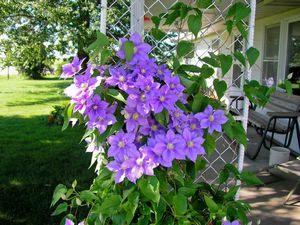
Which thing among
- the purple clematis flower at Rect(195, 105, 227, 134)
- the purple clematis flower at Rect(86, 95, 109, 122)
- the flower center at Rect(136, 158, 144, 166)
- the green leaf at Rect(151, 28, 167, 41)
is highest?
the green leaf at Rect(151, 28, 167, 41)

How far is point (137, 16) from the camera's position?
1907 mm

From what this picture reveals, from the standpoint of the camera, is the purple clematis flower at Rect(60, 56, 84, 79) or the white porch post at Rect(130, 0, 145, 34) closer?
the purple clematis flower at Rect(60, 56, 84, 79)

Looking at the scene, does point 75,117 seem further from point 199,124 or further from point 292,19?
point 292,19

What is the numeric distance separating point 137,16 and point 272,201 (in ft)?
8.52

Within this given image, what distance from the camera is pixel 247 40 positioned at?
1.81 metres

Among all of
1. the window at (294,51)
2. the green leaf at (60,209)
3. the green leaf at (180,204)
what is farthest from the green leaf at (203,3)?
the window at (294,51)

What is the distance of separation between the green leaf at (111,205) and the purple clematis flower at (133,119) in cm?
27

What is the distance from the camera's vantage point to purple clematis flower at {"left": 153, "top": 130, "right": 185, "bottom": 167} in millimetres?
1321

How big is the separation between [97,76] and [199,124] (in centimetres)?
44

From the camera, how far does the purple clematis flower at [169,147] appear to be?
1.32 m

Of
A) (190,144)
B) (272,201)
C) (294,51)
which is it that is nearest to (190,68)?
(190,144)

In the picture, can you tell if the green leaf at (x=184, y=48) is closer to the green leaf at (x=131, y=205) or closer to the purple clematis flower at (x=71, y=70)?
the purple clematis flower at (x=71, y=70)

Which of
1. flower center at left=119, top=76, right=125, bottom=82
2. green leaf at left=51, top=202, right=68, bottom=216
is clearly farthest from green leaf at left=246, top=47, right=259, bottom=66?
green leaf at left=51, top=202, right=68, bottom=216

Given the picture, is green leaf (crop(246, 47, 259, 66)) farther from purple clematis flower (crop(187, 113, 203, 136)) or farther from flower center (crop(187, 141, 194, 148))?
flower center (crop(187, 141, 194, 148))
